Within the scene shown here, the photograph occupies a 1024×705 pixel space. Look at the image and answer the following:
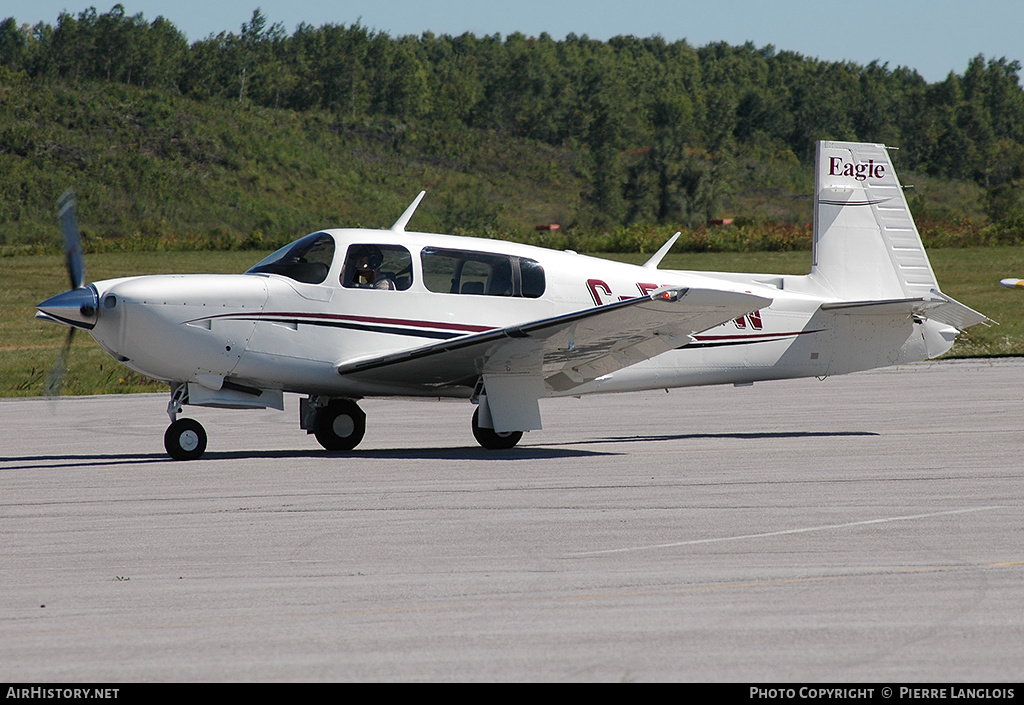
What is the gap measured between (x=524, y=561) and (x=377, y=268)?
6.09 m

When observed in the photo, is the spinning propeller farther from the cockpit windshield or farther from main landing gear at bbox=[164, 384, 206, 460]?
the cockpit windshield

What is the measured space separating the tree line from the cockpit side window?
81.8 metres

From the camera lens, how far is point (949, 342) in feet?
45.9

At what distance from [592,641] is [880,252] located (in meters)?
10.5

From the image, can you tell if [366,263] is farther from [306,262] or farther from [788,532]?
[788,532]

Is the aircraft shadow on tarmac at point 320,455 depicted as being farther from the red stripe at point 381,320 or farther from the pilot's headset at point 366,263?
the pilot's headset at point 366,263

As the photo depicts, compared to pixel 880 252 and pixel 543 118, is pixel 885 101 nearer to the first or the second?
pixel 543 118

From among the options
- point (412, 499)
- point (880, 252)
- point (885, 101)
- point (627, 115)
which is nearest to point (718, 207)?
point (627, 115)

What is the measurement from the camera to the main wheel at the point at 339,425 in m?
12.7

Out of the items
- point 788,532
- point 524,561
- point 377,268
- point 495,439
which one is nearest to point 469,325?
point 377,268

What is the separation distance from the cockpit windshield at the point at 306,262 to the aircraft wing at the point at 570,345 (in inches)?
39.0

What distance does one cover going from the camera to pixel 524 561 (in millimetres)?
6641

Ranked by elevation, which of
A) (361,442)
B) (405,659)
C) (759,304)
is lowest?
(361,442)

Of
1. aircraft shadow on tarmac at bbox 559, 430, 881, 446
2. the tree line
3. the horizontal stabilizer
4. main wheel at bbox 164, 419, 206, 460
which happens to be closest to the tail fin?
the horizontal stabilizer
